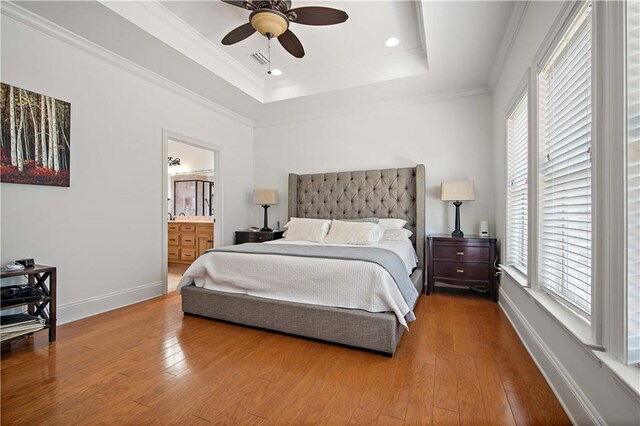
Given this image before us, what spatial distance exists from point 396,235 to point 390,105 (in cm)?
197

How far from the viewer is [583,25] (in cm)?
150

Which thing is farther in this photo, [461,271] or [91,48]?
[461,271]

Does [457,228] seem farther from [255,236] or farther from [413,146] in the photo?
[255,236]

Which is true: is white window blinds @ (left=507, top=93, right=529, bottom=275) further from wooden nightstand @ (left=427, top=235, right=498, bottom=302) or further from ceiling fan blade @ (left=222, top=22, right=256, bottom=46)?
ceiling fan blade @ (left=222, top=22, right=256, bottom=46)

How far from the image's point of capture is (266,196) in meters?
4.75

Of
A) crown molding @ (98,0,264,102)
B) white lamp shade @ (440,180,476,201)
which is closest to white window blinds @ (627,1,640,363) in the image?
white lamp shade @ (440,180,476,201)

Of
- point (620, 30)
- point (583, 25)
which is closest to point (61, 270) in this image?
point (620, 30)

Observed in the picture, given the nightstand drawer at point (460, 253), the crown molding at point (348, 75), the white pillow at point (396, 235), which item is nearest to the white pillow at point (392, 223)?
the white pillow at point (396, 235)

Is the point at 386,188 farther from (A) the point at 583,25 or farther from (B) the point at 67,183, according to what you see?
(B) the point at 67,183

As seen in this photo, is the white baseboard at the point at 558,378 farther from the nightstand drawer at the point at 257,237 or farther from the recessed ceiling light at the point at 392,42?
the nightstand drawer at the point at 257,237

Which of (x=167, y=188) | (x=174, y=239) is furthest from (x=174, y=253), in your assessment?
(x=167, y=188)

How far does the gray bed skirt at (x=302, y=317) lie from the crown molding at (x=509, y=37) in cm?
257

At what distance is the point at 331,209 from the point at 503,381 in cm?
309

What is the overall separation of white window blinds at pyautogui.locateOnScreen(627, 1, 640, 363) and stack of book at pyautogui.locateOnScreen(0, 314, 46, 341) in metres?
3.43
